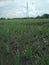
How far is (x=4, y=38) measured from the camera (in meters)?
7.20

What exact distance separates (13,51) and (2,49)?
1.03 ft

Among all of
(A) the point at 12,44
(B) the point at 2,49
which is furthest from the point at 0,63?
(A) the point at 12,44

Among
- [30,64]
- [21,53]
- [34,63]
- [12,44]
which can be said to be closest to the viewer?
[34,63]

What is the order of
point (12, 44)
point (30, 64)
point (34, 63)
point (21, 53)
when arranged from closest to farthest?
point (34, 63) < point (30, 64) < point (21, 53) < point (12, 44)

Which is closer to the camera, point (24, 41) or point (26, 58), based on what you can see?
point (26, 58)

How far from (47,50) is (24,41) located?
3.15ft

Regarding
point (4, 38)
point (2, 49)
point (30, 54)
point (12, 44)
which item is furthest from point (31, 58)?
point (4, 38)

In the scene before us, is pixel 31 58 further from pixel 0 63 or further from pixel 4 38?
pixel 4 38

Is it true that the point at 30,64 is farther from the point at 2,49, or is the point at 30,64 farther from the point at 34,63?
the point at 2,49

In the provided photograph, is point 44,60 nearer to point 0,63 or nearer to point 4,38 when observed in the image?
point 0,63

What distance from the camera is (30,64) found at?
5324 millimetres

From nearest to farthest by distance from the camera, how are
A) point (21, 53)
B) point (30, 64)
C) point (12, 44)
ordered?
point (30, 64) < point (21, 53) < point (12, 44)

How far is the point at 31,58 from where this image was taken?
5.45 meters

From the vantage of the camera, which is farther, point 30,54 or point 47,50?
point 47,50
